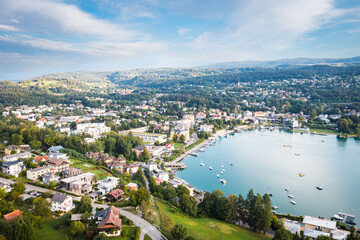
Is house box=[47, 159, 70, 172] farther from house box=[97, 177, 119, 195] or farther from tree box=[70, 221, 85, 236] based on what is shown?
tree box=[70, 221, 85, 236]

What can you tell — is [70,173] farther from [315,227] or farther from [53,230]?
[315,227]

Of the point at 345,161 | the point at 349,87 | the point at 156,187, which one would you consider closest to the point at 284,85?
the point at 349,87

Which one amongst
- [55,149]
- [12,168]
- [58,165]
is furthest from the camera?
[55,149]

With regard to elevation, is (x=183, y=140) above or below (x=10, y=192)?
below

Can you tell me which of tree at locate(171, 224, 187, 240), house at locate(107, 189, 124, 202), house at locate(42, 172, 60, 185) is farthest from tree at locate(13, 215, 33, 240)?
house at locate(42, 172, 60, 185)

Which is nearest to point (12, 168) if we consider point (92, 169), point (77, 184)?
point (92, 169)

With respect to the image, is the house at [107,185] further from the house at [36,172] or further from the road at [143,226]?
the house at [36,172]

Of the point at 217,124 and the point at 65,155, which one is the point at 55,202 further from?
the point at 217,124

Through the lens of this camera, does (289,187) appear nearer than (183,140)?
Yes
